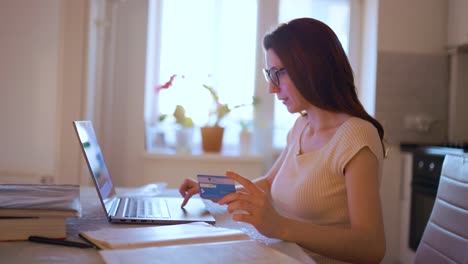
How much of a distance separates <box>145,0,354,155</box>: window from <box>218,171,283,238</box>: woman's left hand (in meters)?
2.05

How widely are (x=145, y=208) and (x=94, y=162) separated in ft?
0.62

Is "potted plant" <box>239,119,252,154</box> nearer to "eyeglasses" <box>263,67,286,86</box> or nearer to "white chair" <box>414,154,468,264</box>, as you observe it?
"eyeglasses" <box>263,67,286,86</box>

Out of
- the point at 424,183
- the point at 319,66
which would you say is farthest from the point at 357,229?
the point at 424,183

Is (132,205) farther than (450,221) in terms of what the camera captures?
Yes

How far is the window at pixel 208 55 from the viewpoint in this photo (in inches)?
119

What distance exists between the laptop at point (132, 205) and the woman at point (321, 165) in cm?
11

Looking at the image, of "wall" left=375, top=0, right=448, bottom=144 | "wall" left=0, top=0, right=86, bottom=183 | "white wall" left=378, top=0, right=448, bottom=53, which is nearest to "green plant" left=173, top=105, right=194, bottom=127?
"wall" left=0, top=0, right=86, bottom=183

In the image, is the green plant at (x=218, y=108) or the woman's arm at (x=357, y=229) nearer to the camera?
the woman's arm at (x=357, y=229)

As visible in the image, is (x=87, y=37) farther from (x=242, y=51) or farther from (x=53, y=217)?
(x=53, y=217)

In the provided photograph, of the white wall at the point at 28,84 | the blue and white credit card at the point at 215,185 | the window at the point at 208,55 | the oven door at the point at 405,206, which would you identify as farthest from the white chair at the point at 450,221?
the white wall at the point at 28,84

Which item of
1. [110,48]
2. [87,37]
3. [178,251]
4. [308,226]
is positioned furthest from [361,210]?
[110,48]

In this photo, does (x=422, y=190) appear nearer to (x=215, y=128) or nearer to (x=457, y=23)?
(x=457, y=23)

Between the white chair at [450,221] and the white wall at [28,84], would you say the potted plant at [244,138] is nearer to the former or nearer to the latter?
the white wall at [28,84]

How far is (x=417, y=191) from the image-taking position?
267 cm
